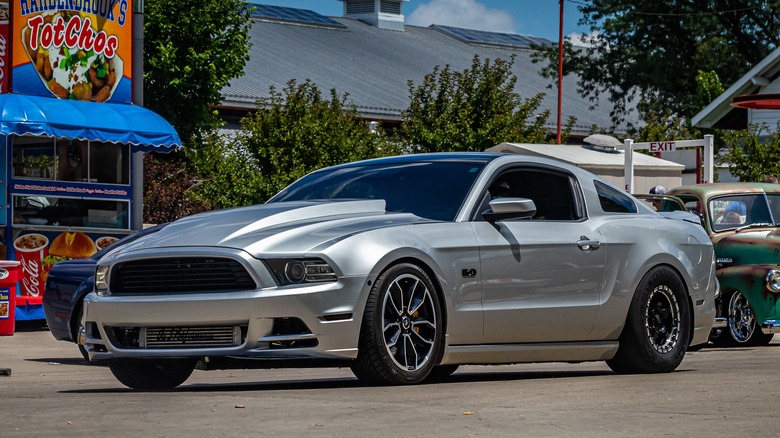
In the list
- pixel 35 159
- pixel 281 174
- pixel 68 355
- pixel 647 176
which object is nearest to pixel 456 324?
pixel 68 355

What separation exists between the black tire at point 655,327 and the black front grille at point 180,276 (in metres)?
3.21

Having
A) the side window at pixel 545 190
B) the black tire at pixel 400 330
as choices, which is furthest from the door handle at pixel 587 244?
the black tire at pixel 400 330

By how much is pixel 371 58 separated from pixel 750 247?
44821 millimetres

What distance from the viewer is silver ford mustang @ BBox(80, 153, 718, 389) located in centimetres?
870

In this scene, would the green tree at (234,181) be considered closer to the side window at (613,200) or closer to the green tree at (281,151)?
the green tree at (281,151)

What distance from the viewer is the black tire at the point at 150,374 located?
9656 mm

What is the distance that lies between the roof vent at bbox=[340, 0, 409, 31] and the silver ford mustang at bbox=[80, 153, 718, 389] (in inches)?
2290

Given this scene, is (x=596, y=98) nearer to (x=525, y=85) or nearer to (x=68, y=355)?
(x=525, y=85)

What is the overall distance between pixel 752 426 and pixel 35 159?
14.3 meters

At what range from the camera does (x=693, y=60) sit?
205 feet

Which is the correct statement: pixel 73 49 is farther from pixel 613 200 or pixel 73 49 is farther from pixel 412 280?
pixel 412 280

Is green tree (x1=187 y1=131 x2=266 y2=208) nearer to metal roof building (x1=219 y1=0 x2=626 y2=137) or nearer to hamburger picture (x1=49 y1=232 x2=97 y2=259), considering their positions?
hamburger picture (x1=49 y1=232 x2=97 y2=259)

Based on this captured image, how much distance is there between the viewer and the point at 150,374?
9680 millimetres

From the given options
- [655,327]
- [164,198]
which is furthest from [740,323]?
[164,198]
